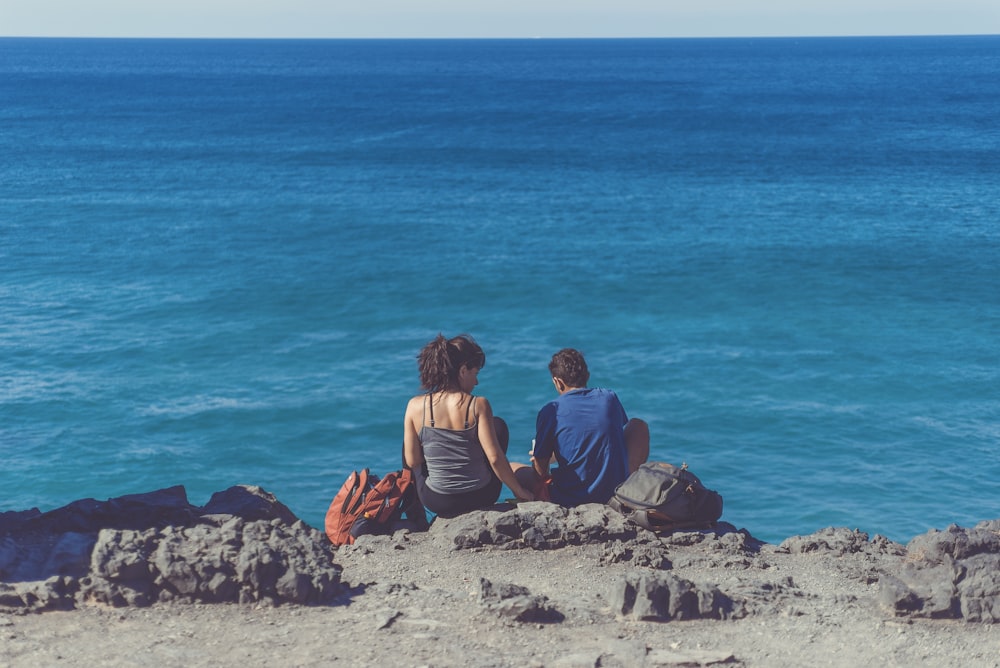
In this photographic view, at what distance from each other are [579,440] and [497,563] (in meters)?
1.17

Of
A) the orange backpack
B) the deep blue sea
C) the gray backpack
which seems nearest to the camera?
the gray backpack

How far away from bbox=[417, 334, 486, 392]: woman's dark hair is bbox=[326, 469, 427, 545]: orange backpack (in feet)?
2.68

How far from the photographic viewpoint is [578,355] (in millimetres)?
8383

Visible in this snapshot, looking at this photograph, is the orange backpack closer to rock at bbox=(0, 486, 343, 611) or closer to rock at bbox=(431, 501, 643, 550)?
rock at bbox=(431, 501, 643, 550)

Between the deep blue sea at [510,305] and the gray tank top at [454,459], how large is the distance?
11.1 m

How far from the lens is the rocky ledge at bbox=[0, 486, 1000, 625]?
6.89 meters

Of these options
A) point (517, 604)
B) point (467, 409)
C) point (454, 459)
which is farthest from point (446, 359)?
point (517, 604)

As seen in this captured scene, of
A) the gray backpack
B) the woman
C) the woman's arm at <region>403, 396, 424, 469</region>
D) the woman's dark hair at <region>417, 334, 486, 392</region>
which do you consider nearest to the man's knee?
the woman

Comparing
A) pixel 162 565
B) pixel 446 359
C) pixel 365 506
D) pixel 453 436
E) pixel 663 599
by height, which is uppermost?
pixel 446 359

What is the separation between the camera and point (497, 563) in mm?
7715

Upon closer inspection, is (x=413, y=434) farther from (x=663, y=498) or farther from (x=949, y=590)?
(x=949, y=590)

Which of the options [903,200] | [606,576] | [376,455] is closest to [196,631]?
[606,576]

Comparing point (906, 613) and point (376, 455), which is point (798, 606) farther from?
point (376, 455)

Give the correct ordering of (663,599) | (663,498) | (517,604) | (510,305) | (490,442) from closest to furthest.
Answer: (517,604) < (663,599) < (490,442) < (663,498) < (510,305)
